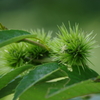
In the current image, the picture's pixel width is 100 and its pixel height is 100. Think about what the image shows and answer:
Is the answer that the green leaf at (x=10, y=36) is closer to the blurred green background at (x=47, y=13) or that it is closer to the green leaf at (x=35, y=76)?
the green leaf at (x=35, y=76)

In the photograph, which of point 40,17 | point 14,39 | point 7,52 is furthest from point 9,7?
point 14,39

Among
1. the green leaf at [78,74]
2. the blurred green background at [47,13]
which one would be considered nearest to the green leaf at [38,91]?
the green leaf at [78,74]

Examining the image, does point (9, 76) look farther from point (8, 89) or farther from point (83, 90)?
point (83, 90)

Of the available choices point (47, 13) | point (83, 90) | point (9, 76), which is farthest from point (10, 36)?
point (47, 13)

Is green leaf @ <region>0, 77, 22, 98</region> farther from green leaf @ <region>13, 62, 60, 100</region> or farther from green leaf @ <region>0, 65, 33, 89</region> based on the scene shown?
green leaf @ <region>13, 62, 60, 100</region>

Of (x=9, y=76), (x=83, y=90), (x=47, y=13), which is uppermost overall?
(x=47, y=13)

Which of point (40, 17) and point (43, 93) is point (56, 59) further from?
point (40, 17)
